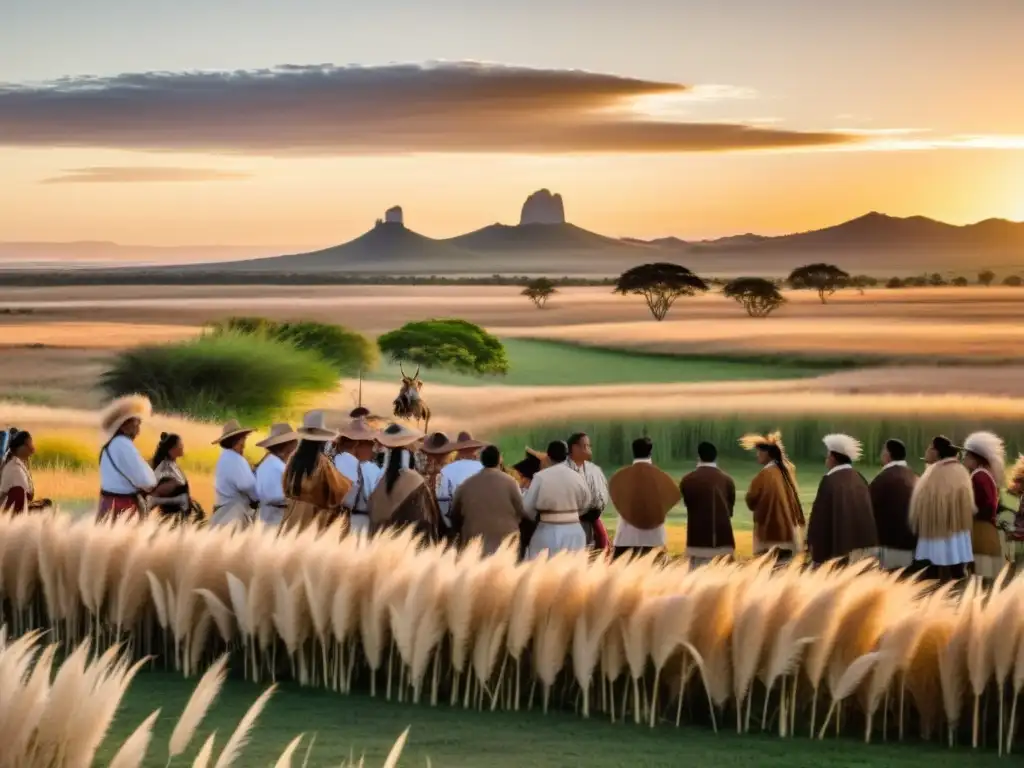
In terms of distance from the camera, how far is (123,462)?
16656mm

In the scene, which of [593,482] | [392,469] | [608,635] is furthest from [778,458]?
[608,635]

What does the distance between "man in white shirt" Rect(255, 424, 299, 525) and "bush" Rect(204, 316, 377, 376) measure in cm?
4937

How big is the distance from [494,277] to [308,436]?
303 ft

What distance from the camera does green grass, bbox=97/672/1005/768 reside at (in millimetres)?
11250

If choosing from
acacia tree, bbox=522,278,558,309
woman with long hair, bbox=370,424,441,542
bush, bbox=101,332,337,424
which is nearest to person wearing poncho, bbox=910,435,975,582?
woman with long hair, bbox=370,424,441,542

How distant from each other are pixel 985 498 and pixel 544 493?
4.55 metres

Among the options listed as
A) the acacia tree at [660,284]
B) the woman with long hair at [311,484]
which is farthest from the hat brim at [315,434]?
the acacia tree at [660,284]

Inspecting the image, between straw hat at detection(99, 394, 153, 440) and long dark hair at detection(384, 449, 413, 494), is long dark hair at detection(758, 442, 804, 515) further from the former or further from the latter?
straw hat at detection(99, 394, 153, 440)

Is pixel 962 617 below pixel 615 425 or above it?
above

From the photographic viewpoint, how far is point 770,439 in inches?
717

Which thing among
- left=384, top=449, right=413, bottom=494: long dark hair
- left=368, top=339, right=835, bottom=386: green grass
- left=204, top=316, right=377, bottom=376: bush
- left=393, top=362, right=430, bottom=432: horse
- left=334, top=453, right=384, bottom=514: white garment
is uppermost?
left=384, top=449, right=413, bottom=494: long dark hair

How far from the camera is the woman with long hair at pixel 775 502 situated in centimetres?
1816

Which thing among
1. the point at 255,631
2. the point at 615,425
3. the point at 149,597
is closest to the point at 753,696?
the point at 255,631

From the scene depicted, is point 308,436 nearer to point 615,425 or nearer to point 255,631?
point 255,631
